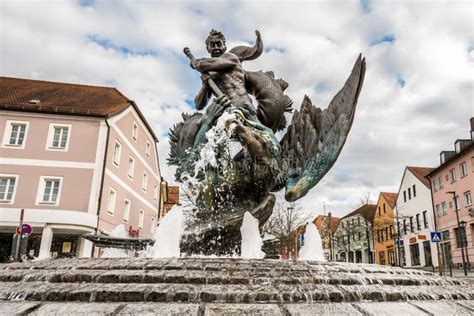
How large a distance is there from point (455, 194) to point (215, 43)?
1154 inches

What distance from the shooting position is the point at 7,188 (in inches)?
722

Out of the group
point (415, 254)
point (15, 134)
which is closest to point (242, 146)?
point (15, 134)

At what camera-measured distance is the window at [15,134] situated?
19.2 metres

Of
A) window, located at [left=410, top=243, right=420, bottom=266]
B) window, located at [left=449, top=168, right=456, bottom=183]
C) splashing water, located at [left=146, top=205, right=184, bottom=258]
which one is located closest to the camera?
splashing water, located at [left=146, top=205, right=184, bottom=258]

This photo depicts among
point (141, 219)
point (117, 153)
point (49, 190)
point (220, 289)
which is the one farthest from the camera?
point (141, 219)

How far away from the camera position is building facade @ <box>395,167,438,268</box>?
33406mm

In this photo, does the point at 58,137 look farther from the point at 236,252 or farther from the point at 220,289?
the point at 220,289

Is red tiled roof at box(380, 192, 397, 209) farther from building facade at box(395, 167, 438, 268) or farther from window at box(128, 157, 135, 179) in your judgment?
window at box(128, 157, 135, 179)

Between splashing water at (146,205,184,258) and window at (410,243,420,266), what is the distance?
117ft

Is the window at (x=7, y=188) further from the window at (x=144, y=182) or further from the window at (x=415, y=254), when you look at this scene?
the window at (x=415, y=254)

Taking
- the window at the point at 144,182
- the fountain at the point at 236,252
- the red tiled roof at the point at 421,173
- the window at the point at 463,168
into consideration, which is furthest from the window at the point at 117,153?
the red tiled roof at the point at 421,173

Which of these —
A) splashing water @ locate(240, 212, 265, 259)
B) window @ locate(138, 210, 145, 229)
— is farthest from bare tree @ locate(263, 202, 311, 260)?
splashing water @ locate(240, 212, 265, 259)

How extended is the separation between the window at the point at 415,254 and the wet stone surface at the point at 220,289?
117ft

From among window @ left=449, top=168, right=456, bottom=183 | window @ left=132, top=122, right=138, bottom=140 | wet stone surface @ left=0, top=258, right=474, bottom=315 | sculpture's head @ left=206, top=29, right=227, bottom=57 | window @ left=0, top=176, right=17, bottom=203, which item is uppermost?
window @ left=132, top=122, right=138, bottom=140
